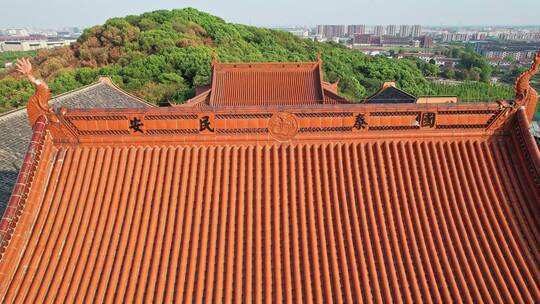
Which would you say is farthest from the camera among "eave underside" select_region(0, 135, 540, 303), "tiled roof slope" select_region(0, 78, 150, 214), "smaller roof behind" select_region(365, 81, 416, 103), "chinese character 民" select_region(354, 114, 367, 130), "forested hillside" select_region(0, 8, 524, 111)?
"forested hillside" select_region(0, 8, 524, 111)

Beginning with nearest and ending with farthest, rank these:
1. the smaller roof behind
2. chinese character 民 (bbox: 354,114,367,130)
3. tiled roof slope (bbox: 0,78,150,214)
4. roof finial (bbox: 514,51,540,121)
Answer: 1. roof finial (bbox: 514,51,540,121)
2. chinese character 民 (bbox: 354,114,367,130)
3. tiled roof slope (bbox: 0,78,150,214)
4. the smaller roof behind

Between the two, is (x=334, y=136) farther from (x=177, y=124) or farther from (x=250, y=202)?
(x=177, y=124)

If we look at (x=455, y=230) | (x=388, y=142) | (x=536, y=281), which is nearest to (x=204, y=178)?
(x=388, y=142)

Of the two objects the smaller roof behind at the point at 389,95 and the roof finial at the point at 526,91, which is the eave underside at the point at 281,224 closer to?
the roof finial at the point at 526,91

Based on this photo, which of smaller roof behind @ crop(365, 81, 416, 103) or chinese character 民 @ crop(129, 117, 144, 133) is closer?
chinese character 民 @ crop(129, 117, 144, 133)

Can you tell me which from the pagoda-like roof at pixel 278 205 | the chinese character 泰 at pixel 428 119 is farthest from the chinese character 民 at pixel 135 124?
the chinese character 泰 at pixel 428 119

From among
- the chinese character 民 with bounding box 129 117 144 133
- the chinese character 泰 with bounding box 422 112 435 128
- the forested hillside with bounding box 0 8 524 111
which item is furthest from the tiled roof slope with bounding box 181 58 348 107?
the forested hillside with bounding box 0 8 524 111

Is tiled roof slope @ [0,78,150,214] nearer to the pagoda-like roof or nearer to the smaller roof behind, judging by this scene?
the pagoda-like roof

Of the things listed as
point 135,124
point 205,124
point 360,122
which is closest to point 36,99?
point 135,124
